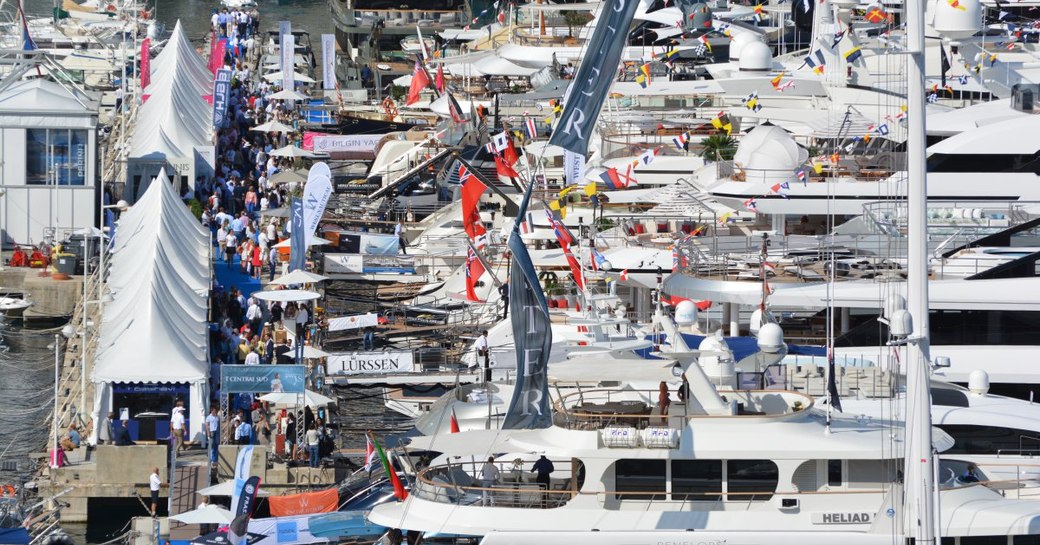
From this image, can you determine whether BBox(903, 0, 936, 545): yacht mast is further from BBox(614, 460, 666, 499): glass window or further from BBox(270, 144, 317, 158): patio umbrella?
BBox(270, 144, 317, 158): patio umbrella

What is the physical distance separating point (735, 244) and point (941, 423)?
11914 mm

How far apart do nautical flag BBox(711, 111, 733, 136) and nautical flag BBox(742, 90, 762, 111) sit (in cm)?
62

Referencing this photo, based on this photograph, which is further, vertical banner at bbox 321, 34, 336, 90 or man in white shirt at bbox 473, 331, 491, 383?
vertical banner at bbox 321, 34, 336, 90

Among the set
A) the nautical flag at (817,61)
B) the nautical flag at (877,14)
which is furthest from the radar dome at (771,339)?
the nautical flag at (817,61)

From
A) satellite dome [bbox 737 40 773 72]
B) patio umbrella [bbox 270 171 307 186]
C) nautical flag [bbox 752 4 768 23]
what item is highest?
nautical flag [bbox 752 4 768 23]

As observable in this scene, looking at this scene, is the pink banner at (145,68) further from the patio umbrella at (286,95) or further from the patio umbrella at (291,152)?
the patio umbrella at (286,95)

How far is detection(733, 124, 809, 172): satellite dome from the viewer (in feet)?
151

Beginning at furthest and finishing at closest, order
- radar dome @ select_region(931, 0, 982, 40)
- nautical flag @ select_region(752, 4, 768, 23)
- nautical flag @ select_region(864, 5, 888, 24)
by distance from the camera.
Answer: nautical flag @ select_region(752, 4, 768, 23), radar dome @ select_region(931, 0, 982, 40), nautical flag @ select_region(864, 5, 888, 24)

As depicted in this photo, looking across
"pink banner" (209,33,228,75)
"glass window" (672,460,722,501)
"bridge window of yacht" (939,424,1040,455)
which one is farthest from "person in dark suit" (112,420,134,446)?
"pink banner" (209,33,228,75)

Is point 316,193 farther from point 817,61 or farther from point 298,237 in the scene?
point 817,61

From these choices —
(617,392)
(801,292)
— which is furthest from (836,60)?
(617,392)

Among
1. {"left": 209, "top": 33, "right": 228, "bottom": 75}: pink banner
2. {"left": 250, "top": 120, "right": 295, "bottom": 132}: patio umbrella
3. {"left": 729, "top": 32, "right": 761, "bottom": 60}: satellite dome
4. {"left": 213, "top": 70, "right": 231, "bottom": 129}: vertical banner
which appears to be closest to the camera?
{"left": 729, "top": 32, "right": 761, "bottom": 60}: satellite dome

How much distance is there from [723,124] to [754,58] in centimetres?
697

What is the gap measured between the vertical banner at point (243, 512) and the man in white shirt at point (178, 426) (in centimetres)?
487
